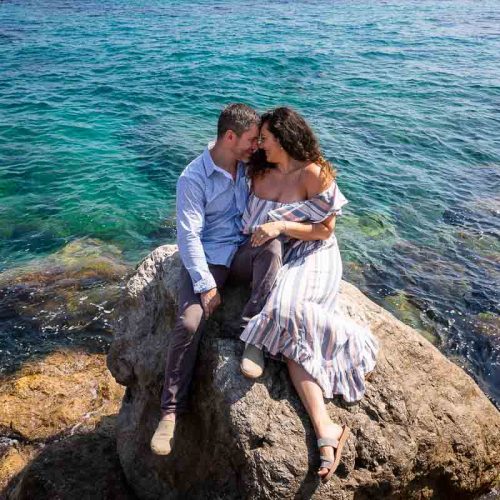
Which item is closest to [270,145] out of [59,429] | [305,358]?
[305,358]

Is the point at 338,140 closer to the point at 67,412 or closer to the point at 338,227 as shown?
the point at 338,227

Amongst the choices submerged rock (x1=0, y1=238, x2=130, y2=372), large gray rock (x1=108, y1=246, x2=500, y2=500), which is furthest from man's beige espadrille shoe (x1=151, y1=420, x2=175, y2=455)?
submerged rock (x1=0, y1=238, x2=130, y2=372)

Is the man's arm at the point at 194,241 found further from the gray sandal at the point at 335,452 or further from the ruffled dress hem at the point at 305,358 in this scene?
the gray sandal at the point at 335,452

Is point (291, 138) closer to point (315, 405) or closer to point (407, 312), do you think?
point (315, 405)

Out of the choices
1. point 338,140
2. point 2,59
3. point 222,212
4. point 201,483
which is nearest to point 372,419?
point 201,483

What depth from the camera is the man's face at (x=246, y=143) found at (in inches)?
205

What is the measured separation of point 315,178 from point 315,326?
1.44 m

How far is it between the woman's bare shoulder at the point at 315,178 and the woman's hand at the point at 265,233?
0.55 meters

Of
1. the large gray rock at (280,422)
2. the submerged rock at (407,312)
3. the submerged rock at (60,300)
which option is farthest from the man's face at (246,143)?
the submerged rock at (407,312)

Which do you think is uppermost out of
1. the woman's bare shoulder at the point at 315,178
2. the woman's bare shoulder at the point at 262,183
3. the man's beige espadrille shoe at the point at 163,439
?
the woman's bare shoulder at the point at 315,178

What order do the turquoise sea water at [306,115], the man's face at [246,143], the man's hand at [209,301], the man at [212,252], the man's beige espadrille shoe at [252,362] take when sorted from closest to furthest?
the man's beige espadrille shoe at [252,362] < the man at [212,252] < the man's hand at [209,301] < the man's face at [246,143] < the turquoise sea water at [306,115]

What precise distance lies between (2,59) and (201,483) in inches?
884

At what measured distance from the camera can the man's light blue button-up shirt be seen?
16.7 ft

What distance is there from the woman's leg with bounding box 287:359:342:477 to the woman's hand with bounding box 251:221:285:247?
3.55ft
